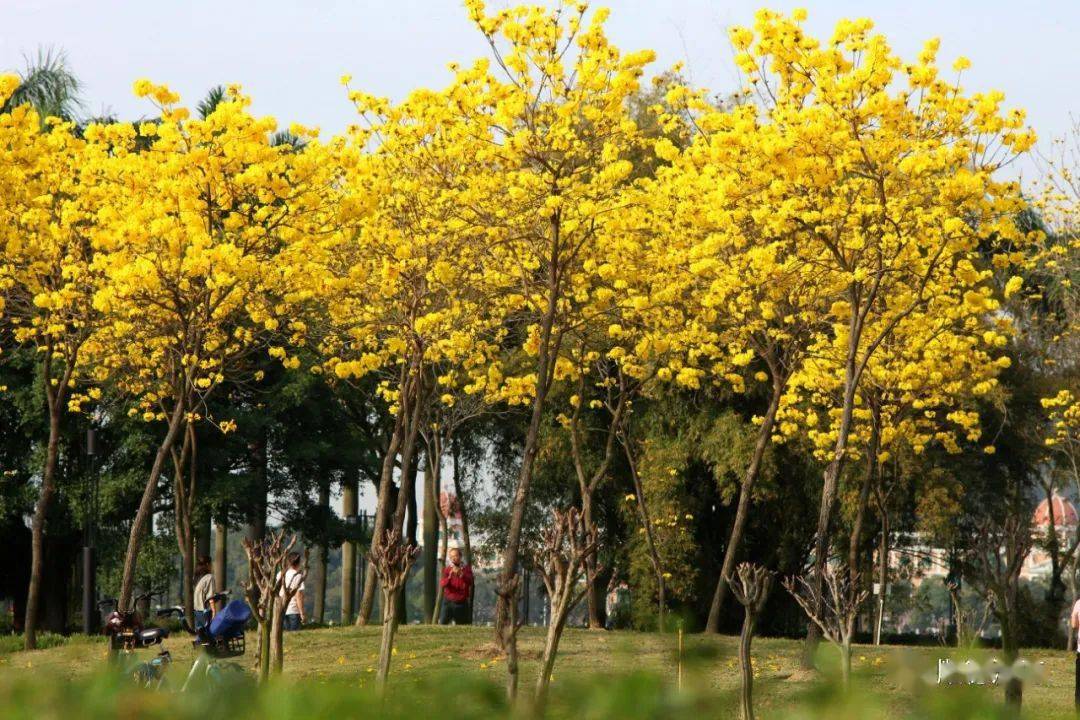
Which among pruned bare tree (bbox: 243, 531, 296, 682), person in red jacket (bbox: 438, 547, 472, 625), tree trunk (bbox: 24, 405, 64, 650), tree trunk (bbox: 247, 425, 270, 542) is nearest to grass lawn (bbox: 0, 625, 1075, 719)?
pruned bare tree (bbox: 243, 531, 296, 682)

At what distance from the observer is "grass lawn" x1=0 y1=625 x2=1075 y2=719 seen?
2.95 meters

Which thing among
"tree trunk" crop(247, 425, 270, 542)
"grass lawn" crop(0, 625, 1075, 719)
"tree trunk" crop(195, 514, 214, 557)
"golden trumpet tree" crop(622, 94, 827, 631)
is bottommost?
"grass lawn" crop(0, 625, 1075, 719)

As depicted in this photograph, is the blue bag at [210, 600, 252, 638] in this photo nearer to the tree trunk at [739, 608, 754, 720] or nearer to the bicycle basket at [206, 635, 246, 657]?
the bicycle basket at [206, 635, 246, 657]

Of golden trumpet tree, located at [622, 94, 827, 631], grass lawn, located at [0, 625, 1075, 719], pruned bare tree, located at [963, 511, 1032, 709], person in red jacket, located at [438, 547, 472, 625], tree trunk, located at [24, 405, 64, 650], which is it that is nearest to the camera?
grass lawn, located at [0, 625, 1075, 719]

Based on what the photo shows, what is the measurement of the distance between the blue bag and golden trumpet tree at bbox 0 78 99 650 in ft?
18.1

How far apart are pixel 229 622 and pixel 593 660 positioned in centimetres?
848

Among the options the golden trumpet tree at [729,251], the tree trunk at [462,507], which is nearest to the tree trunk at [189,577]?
the tree trunk at [462,507]

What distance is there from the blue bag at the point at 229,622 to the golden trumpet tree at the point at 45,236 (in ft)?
18.1

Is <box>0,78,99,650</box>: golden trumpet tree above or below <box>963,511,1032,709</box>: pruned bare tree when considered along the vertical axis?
above

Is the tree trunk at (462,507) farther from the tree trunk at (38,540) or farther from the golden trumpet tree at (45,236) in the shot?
the golden trumpet tree at (45,236)

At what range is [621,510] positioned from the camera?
30484 millimetres

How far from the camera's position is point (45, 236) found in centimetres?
1916

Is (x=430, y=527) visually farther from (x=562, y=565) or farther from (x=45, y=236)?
(x=562, y=565)

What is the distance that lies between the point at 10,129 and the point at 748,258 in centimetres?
819
